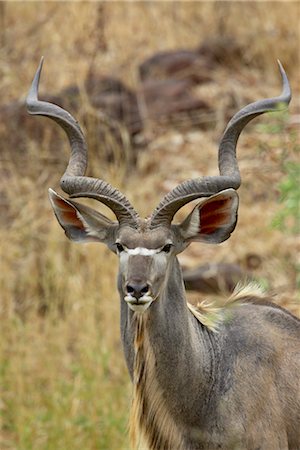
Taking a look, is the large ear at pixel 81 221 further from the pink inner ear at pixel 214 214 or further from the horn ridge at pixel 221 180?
the pink inner ear at pixel 214 214

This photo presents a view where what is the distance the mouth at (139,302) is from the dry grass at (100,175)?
4.03 feet

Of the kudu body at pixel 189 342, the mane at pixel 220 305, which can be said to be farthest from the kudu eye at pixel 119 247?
the mane at pixel 220 305

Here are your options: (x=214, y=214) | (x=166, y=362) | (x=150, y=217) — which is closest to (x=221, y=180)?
(x=214, y=214)

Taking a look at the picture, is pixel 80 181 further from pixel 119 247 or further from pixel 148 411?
pixel 148 411

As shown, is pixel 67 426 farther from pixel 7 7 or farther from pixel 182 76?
pixel 7 7

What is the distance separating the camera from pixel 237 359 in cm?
543

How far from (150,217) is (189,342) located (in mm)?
574

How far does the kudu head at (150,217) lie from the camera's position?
4879 millimetres

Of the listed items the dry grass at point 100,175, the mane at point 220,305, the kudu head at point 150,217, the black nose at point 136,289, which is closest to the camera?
the black nose at point 136,289

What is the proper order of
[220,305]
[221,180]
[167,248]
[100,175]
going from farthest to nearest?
[100,175]
[220,305]
[221,180]
[167,248]

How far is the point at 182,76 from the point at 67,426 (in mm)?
5284

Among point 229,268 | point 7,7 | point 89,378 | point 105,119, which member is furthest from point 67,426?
point 7,7

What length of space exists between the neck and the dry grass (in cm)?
101

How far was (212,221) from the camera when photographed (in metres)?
5.27
